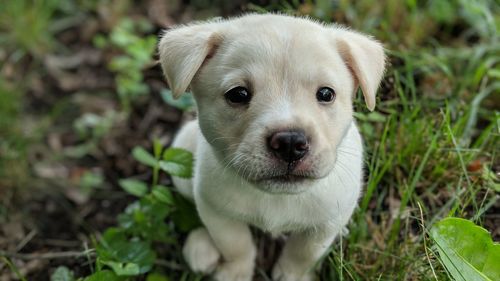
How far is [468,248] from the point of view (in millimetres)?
2596

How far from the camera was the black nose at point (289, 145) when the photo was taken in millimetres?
2361

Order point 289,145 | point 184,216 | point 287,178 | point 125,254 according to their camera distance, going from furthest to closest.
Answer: point 184,216 → point 125,254 → point 287,178 → point 289,145

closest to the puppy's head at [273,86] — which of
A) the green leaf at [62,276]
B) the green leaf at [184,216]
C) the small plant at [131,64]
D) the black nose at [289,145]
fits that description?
the black nose at [289,145]

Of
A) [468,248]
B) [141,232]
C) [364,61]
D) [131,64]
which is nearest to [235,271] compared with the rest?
[141,232]

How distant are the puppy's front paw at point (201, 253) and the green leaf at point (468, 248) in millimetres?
1336

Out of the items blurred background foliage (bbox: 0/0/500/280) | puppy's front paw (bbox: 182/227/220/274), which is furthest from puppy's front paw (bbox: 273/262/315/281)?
puppy's front paw (bbox: 182/227/220/274)

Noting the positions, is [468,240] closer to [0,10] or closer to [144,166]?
[144,166]

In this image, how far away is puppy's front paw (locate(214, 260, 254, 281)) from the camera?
333 cm

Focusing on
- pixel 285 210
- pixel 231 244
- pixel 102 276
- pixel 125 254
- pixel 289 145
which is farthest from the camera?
pixel 125 254

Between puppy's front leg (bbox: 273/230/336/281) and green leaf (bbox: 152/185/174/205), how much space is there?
0.73 meters

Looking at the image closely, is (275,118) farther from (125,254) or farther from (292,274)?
(125,254)

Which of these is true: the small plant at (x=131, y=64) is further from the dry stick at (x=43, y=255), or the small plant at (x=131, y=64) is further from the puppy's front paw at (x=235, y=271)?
the puppy's front paw at (x=235, y=271)

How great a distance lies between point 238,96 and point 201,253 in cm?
117

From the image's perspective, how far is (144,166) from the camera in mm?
4578
